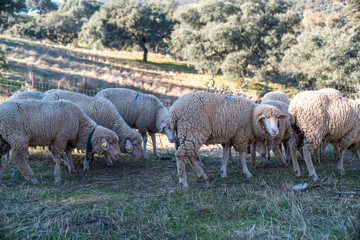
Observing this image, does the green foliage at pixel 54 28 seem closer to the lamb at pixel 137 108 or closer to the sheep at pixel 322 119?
the lamb at pixel 137 108

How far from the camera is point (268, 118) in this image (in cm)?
667

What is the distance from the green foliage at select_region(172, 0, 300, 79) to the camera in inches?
1227

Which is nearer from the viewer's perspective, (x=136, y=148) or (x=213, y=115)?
(x=213, y=115)

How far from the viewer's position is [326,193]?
17.2ft

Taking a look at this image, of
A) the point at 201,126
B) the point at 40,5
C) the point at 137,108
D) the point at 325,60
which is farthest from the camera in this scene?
the point at 40,5

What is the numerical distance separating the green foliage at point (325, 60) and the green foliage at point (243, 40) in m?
3.56

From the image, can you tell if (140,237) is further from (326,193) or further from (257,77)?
(257,77)

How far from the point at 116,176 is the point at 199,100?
272 centimetres

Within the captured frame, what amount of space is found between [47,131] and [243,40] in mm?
29016

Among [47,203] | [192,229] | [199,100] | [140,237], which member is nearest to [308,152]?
[199,100]

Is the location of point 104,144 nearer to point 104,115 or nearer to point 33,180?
point 104,115

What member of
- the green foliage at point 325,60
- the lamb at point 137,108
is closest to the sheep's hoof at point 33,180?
the lamb at point 137,108

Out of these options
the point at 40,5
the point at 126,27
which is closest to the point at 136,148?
the point at 126,27

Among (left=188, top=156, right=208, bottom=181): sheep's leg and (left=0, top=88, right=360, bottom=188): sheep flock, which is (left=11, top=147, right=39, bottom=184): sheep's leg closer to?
(left=0, top=88, right=360, bottom=188): sheep flock
